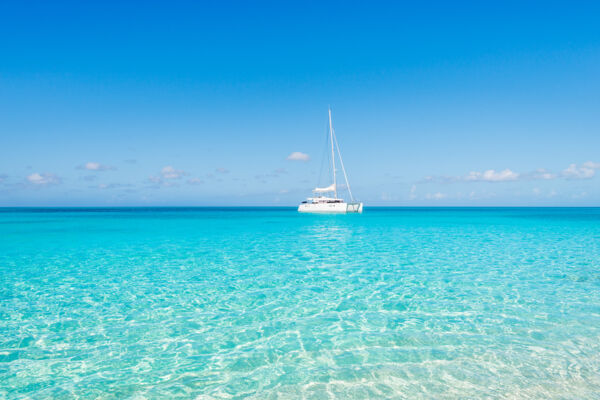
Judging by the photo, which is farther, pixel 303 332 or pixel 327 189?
pixel 327 189

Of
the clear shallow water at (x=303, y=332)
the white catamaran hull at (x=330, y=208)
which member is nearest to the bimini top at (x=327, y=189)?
the white catamaran hull at (x=330, y=208)

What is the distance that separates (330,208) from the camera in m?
71.8

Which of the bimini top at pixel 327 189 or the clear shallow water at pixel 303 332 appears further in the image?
the bimini top at pixel 327 189

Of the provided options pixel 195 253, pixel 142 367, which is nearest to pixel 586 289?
pixel 142 367

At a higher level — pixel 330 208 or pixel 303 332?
pixel 330 208

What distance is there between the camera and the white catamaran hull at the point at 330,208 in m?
71.4

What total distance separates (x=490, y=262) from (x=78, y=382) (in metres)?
13.6

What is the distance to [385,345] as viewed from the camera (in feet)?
19.3

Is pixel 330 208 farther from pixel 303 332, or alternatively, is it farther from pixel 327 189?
pixel 303 332

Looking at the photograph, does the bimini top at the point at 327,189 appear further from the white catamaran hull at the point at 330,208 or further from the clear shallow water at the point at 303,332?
the clear shallow water at the point at 303,332

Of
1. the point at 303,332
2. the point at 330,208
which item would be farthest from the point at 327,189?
the point at 303,332

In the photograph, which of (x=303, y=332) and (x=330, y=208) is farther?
(x=330, y=208)

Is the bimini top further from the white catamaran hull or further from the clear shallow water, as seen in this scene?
the clear shallow water

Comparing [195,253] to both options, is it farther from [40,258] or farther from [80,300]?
[80,300]
